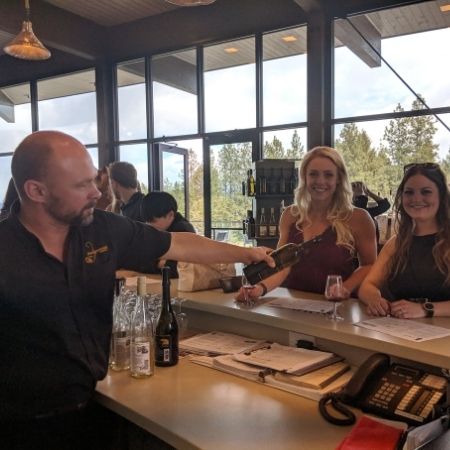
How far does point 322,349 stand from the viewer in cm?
176

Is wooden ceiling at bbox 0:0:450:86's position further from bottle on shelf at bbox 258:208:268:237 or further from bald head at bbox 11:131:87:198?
bald head at bbox 11:131:87:198

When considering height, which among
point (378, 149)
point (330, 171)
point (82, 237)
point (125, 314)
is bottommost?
point (125, 314)

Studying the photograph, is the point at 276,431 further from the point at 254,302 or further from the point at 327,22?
the point at 327,22

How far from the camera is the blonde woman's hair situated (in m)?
2.38

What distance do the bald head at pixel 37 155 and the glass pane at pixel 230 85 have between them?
5.15 m

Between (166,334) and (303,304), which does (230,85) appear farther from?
(166,334)

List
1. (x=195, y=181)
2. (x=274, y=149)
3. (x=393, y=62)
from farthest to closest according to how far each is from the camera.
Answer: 1. (x=195, y=181)
2. (x=274, y=149)
3. (x=393, y=62)

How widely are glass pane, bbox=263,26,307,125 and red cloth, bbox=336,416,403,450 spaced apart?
16.4ft

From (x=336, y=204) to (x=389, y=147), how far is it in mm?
3219

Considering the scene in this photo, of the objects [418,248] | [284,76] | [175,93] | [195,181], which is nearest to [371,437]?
[418,248]

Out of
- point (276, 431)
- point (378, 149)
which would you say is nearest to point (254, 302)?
point (276, 431)

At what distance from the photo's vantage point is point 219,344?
1900 mm

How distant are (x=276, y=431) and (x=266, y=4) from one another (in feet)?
18.8

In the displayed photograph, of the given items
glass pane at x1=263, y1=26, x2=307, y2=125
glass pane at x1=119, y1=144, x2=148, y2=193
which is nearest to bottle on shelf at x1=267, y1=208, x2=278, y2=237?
glass pane at x1=263, y1=26, x2=307, y2=125
